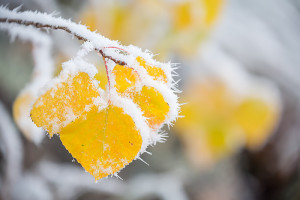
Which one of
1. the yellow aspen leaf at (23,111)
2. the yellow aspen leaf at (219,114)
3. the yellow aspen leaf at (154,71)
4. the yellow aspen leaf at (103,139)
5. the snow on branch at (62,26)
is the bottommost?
the yellow aspen leaf at (103,139)

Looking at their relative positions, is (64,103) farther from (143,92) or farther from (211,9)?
(211,9)

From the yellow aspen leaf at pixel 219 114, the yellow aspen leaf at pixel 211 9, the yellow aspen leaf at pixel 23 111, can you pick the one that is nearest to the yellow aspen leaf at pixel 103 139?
the yellow aspen leaf at pixel 23 111

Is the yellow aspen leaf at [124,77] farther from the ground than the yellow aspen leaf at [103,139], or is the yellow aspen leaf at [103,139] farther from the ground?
the yellow aspen leaf at [124,77]

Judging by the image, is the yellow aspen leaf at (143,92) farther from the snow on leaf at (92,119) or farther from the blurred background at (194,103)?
the blurred background at (194,103)

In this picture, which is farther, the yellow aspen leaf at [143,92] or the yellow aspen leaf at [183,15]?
the yellow aspen leaf at [183,15]

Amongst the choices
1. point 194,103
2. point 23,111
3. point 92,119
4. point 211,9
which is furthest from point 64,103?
point 194,103

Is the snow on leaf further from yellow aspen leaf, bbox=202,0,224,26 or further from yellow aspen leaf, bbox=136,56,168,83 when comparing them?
yellow aspen leaf, bbox=202,0,224,26

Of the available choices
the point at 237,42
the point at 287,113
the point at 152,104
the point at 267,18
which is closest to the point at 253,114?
the point at 237,42

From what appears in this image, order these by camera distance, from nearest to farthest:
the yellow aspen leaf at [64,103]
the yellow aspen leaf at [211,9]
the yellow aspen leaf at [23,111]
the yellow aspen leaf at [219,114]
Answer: the yellow aspen leaf at [64,103] → the yellow aspen leaf at [23,111] → the yellow aspen leaf at [211,9] → the yellow aspen leaf at [219,114]
